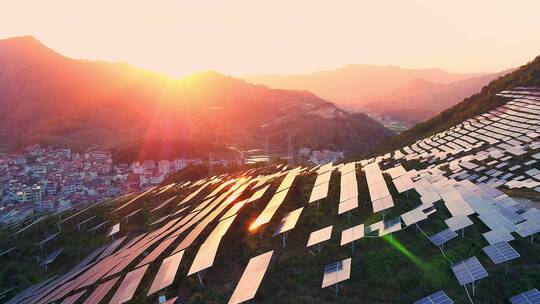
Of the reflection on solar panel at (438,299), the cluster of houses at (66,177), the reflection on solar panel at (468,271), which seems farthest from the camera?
the cluster of houses at (66,177)

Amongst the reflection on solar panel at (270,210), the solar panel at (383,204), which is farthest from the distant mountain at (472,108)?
the solar panel at (383,204)

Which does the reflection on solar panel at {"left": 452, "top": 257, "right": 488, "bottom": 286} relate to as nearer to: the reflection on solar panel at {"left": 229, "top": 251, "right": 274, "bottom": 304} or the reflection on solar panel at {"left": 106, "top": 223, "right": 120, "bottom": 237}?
the reflection on solar panel at {"left": 229, "top": 251, "right": 274, "bottom": 304}

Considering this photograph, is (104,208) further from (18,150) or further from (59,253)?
(18,150)

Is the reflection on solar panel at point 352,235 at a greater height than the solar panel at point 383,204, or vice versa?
the solar panel at point 383,204

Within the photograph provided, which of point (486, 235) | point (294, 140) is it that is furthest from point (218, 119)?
point (486, 235)

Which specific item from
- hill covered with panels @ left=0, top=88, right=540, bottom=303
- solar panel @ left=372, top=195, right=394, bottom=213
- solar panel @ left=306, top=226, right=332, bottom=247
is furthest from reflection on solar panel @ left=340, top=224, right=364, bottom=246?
solar panel @ left=372, top=195, right=394, bottom=213

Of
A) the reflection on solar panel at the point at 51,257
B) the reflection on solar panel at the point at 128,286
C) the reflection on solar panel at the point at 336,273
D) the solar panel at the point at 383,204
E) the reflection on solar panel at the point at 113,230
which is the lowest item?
the reflection on solar panel at the point at 51,257

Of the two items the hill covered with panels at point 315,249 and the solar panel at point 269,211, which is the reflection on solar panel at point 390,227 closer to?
the hill covered with panels at point 315,249
